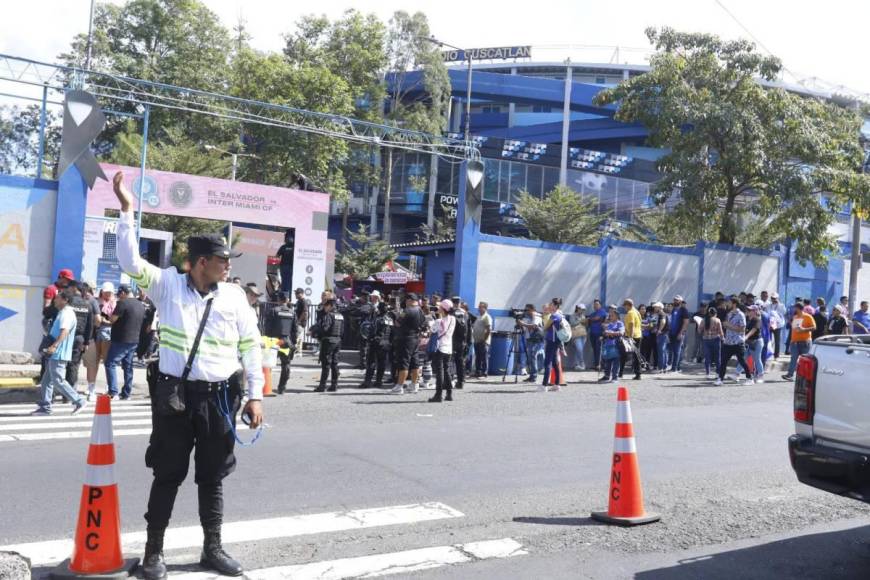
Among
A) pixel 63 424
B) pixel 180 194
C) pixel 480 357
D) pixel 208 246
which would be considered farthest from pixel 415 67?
pixel 208 246

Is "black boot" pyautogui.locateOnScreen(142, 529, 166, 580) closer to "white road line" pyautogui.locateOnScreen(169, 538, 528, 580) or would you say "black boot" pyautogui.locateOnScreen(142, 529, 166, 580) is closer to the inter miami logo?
"white road line" pyautogui.locateOnScreen(169, 538, 528, 580)

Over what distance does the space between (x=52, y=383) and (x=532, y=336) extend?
9130 millimetres

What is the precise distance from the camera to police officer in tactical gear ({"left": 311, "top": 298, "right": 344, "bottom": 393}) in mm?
14227

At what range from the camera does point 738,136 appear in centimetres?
2119

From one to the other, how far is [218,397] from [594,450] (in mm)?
5687

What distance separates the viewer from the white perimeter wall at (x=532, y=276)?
2029 centimetres

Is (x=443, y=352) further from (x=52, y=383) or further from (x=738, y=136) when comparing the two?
(x=738, y=136)

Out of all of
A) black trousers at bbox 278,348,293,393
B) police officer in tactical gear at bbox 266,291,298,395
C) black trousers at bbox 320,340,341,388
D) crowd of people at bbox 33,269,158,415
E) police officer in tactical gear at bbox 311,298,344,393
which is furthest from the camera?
black trousers at bbox 320,340,341,388

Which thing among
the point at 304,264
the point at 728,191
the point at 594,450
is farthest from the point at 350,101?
the point at 594,450

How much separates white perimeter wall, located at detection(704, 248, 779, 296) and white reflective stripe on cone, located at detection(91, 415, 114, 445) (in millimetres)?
21313

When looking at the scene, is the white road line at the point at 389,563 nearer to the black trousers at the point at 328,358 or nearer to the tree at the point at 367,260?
the black trousers at the point at 328,358

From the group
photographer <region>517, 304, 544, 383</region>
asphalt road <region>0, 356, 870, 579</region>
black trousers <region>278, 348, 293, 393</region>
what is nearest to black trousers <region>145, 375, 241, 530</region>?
asphalt road <region>0, 356, 870, 579</region>

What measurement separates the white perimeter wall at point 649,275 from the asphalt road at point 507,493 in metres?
10.1

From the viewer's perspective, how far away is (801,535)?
20.6 ft
